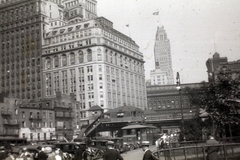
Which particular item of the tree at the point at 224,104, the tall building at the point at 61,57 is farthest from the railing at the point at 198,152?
the tall building at the point at 61,57

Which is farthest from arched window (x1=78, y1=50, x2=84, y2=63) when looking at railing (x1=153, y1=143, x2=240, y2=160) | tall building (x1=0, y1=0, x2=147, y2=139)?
railing (x1=153, y1=143, x2=240, y2=160)

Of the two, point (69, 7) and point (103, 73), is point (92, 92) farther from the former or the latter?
point (69, 7)

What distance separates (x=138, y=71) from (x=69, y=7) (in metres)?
40.8

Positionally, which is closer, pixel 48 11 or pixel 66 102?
pixel 66 102

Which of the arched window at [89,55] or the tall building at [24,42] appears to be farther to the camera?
the tall building at [24,42]

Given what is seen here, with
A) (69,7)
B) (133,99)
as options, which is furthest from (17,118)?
(69,7)

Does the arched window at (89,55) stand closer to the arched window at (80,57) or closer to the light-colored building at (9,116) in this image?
the arched window at (80,57)

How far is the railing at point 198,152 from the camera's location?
A: 55.2ft

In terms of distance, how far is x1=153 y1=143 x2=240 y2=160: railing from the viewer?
55.2 feet

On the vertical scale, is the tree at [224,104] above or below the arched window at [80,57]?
below

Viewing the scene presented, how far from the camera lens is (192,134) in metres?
44.6

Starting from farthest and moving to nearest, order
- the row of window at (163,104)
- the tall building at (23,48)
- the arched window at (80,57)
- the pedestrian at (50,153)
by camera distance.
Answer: the row of window at (163,104) → the tall building at (23,48) → the arched window at (80,57) → the pedestrian at (50,153)

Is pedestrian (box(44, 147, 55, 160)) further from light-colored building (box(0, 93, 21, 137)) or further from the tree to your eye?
light-colored building (box(0, 93, 21, 137))

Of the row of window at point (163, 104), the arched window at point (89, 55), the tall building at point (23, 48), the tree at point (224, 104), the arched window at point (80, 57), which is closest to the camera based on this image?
the tree at point (224, 104)
